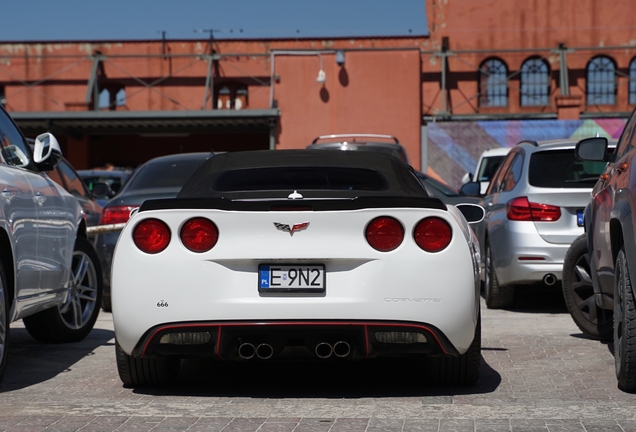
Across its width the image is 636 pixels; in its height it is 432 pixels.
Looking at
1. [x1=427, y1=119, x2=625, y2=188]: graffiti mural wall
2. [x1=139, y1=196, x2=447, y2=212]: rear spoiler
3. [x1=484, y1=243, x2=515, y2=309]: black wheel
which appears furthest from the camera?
[x1=427, y1=119, x2=625, y2=188]: graffiti mural wall

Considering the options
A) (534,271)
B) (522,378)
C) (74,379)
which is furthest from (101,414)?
(534,271)

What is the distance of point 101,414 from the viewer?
5.32 metres

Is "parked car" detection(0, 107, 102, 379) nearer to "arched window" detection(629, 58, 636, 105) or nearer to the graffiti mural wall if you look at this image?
the graffiti mural wall

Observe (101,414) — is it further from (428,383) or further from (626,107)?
(626,107)

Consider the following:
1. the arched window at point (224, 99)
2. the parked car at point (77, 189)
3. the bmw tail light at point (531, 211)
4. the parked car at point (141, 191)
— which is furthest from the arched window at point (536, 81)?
the bmw tail light at point (531, 211)

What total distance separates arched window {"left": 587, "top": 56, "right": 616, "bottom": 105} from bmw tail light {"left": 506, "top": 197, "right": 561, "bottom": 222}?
111ft

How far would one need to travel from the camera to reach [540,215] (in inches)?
389

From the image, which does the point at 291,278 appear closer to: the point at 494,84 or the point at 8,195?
the point at 8,195

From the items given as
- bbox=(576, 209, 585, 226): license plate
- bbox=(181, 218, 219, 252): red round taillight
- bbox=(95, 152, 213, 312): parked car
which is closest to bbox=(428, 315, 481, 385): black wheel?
bbox=(181, 218, 219, 252): red round taillight

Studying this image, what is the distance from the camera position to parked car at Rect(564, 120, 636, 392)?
18.5 feet

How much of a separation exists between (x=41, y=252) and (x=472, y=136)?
89.3ft

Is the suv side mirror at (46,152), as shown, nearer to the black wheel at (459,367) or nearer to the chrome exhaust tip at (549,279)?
the black wheel at (459,367)

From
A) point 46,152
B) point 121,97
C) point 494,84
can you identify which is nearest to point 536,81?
point 494,84

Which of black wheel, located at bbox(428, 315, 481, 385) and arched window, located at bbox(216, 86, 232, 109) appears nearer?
black wheel, located at bbox(428, 315, 481, 385)
